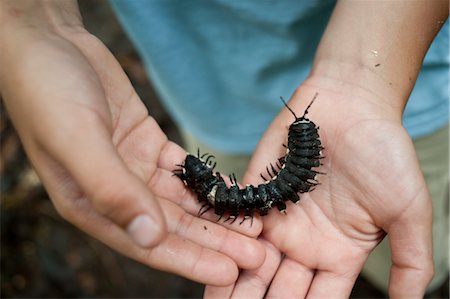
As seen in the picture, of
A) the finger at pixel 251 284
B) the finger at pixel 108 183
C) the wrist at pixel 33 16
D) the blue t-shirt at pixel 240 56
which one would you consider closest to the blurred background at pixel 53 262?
the blue t-shirt at pixel 240 56

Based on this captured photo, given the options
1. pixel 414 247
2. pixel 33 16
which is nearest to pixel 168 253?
pixel 414 247

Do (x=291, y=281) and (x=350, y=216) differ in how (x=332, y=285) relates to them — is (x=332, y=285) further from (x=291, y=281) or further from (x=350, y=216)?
(x=350, y=216)

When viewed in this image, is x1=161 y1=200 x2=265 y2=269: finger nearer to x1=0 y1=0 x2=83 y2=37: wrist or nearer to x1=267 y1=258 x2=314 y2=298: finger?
x1=267 y1=258 x2=314 y2=298: finger

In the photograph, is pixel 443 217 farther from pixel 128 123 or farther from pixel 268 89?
pixel 128 123

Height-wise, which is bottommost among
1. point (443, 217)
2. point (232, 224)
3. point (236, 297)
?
point (443, 217)

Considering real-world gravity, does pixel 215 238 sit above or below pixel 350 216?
below

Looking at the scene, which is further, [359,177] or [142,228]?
[359,177]

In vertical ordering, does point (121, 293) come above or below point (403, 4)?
below

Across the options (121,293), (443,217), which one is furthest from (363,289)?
(121,293)
